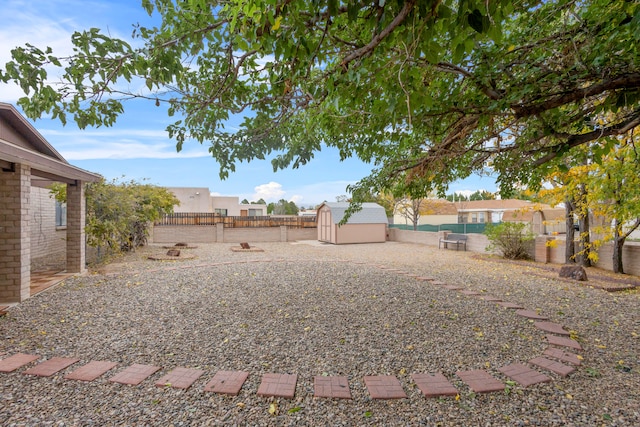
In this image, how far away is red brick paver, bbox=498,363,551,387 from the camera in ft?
9.38

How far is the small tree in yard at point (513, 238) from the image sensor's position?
1086 centimetres

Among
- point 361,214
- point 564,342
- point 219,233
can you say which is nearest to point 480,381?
point 564,342

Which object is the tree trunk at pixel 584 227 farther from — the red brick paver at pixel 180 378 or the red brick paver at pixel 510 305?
the red brick paver at pixel 180 378

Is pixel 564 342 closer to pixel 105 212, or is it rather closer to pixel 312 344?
pixel 312 344

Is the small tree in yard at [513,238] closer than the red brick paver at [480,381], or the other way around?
the red brick paver at [480,381]

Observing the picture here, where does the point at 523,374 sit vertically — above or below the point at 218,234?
below

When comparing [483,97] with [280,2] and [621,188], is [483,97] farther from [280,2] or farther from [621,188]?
Answer: [621,188]

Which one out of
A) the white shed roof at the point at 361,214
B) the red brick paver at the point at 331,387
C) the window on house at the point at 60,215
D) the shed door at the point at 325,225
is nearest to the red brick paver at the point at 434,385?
the red brick paver at the point at 331,387

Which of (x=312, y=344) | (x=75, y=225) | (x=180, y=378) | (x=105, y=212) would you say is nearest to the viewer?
(x=180, y=378)

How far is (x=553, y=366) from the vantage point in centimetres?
314

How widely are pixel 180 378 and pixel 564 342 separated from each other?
419 centimetres

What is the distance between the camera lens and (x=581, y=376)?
9.85 ft

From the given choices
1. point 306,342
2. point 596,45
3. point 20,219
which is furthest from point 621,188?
point 20,219

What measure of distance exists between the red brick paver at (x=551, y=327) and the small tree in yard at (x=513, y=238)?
7454 millimetres
